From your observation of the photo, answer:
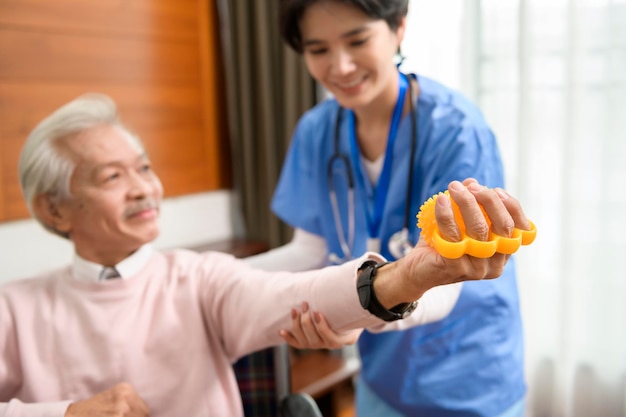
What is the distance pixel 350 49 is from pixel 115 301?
2.49 ft

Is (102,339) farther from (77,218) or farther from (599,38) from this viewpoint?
(599,38)

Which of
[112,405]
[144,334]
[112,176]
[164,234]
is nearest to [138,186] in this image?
[112,176]

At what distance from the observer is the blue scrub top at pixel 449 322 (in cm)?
127

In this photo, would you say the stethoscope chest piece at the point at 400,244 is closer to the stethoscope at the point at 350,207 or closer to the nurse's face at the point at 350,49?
the stethoscope at the point at 350,207

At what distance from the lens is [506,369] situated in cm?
135

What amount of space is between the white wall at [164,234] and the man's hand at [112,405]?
1.17m

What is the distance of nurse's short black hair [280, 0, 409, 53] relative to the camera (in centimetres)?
128

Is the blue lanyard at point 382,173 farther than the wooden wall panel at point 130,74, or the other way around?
the wooden wall panel at point 130,74

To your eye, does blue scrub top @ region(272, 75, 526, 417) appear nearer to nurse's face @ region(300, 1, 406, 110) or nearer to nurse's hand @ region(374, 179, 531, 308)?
nurse's face @ region(300, 1, 406, 110)

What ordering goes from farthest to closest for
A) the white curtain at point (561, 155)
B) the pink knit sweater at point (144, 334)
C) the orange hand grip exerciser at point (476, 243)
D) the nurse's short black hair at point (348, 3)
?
the white curtain at point (561, 155)
the nurse's short black hair at point (348, 3)
the pink knit sweater at point (144, 334)
the orange hand grip exerciser at point (476, 243)

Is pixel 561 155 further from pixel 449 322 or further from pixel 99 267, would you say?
pixel 99 267

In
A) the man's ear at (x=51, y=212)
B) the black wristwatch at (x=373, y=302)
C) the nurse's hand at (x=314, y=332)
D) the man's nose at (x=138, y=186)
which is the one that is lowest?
the nurse's hand at (x=314, y=332)

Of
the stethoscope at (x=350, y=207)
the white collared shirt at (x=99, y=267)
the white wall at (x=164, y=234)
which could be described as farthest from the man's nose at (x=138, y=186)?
the white wall at (x=164, y=234)

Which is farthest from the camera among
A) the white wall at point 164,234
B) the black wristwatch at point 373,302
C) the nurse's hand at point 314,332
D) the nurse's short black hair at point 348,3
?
the white wall at point 164,234
